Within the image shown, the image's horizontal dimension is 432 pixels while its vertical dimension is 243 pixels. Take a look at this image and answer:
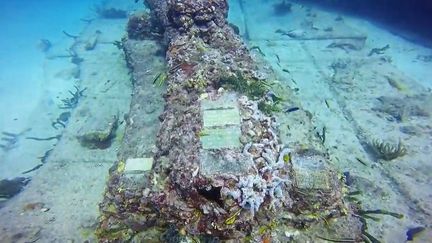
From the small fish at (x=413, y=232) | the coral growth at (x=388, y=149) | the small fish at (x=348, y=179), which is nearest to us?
the small fish at (x=413, y=232)

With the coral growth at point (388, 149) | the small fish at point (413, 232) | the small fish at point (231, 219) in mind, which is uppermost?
the small fish at point (231, 219)

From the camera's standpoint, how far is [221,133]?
4379 mm

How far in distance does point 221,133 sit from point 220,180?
813 millimetres

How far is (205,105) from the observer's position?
197 inches

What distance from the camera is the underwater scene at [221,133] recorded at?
13.0ft

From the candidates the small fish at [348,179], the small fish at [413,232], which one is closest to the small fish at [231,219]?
the small fish at [413,232]

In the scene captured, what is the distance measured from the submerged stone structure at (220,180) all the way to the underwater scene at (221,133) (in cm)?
2

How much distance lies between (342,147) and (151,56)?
5.24 meters

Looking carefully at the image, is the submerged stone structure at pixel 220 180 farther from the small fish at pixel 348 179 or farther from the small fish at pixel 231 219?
the small fish at pixel 348 179

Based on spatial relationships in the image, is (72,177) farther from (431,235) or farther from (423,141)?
(423,141)

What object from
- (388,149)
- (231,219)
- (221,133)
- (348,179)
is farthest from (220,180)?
(388,149)

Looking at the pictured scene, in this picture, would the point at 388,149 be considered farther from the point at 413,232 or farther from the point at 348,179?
the point at 413,232

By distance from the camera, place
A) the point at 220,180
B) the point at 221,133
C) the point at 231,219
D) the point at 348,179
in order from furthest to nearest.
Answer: the point at 348,179 < the point at 221,133 < the point at 220,180 < the point at 231,219

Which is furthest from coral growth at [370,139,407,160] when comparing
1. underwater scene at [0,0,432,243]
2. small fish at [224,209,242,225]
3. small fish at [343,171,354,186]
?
small fish at [224,209,242,225]
